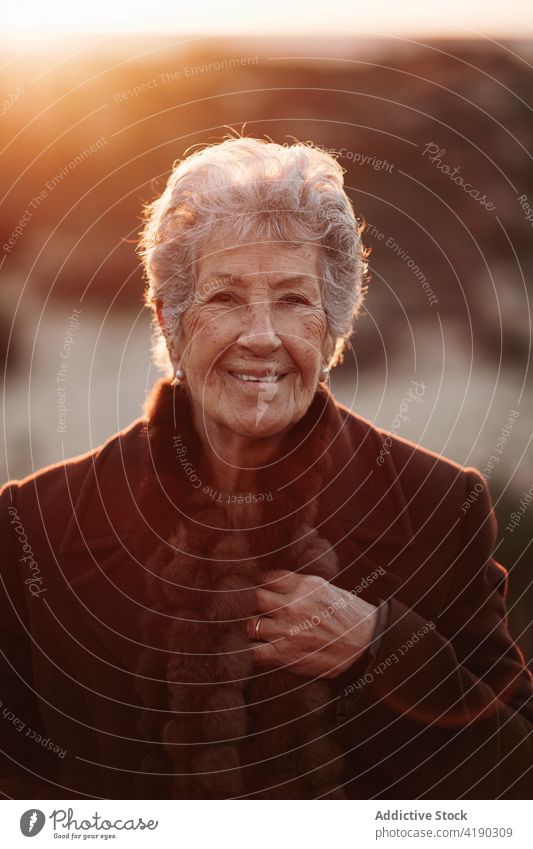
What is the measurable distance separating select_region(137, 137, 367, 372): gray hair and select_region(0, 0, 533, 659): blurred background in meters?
0.24

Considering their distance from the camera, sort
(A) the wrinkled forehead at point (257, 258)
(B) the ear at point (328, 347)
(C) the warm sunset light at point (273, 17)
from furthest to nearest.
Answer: (C) the warm sunset light at point (273, 17)
(B) the ear at point (328, 347)
(A) the wrinkled forehead at point (257, 258)

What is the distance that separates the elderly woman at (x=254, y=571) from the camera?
146cm

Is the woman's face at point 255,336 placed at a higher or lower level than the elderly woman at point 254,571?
higher

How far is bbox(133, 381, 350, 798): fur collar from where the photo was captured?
1472 millimetres

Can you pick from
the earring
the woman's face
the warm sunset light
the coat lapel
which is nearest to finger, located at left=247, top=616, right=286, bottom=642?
the coat lapel

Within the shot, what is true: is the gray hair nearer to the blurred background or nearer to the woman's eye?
the woman's eye

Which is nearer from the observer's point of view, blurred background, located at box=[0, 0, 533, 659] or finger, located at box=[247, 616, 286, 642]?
finger, located at box=[247, 616, 286, 642]

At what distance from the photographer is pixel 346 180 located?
175 centimetres

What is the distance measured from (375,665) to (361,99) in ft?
3.70

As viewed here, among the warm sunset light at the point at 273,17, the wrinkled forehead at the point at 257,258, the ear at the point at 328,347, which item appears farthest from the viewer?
the warm sunset light at the point at 273,17
